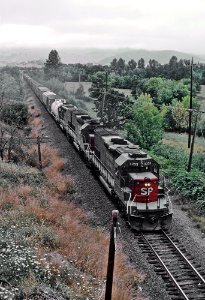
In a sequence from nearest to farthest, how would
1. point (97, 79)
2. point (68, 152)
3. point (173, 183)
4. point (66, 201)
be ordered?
point (66, 201), point (173, 183), point (68, 152), point (97, 79)

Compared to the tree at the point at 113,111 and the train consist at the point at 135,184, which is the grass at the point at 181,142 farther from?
the train consist at the point at 135,184

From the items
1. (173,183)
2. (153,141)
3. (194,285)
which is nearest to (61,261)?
(194,285)

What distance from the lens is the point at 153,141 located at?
43.2 m

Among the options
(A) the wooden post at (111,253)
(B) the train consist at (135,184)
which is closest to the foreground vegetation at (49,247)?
(A) the wooden post at (111,253)

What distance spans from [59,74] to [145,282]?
378ft

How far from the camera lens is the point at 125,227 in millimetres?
20672

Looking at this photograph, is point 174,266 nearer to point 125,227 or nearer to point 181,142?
point 125,227

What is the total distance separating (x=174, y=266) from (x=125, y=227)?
440 cm

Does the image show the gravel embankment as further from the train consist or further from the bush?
the bush

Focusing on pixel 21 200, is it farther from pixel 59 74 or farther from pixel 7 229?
pixel 59 74

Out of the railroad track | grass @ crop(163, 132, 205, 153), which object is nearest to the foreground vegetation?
the railroad track

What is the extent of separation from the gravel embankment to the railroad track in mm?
337

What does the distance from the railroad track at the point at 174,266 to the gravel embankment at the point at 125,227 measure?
337 mm

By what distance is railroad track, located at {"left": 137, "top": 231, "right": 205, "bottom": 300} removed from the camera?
14867 millimetres
